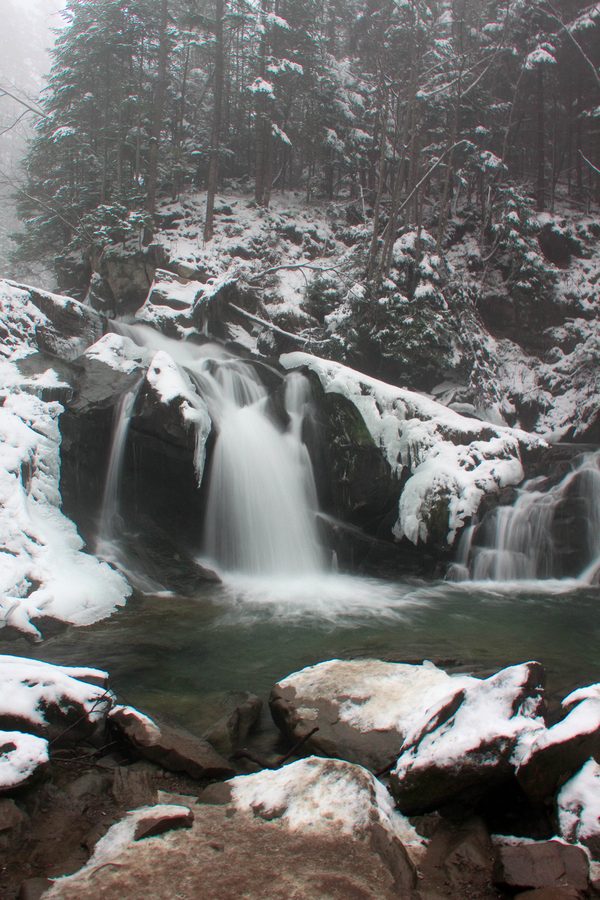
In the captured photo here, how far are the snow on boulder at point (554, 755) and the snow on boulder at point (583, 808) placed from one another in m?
0.05

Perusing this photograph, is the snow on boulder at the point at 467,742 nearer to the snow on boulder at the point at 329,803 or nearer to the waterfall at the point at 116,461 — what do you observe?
the snow on boulder at the point at 329,803

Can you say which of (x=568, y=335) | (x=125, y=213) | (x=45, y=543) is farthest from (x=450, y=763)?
(x=568, y=335)

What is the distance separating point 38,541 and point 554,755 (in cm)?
689

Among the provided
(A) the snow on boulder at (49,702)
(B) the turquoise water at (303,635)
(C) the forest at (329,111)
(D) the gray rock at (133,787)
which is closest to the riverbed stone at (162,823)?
(D) the gray rock at (133,787)

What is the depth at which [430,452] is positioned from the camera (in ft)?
34.8

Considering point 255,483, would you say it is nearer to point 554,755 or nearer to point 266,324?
point 266,324

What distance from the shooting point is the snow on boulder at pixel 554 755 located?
3066mm

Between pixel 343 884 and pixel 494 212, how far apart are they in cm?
2201

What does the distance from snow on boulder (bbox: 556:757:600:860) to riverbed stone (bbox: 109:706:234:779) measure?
78.4 inches

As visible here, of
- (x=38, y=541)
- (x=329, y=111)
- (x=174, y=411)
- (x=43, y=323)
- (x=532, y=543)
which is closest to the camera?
(x=38, y=541)

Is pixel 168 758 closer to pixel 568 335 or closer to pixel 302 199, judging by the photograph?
pixel 568 335

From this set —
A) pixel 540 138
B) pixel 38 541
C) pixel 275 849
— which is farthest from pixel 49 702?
pixel 540 138

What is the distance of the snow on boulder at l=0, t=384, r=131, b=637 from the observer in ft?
22.6

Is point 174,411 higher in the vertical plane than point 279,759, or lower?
higher
